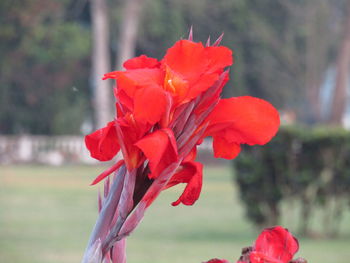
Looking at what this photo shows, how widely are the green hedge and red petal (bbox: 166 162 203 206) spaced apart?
8367 mm

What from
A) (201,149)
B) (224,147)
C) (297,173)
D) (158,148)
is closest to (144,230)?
(297,173)

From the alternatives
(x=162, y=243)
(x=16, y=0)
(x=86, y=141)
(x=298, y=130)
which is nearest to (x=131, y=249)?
(x=162, y=243)

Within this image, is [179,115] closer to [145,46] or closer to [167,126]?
[167,126]

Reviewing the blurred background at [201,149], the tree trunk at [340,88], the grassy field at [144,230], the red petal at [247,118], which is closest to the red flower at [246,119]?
the red petal at [247,118]

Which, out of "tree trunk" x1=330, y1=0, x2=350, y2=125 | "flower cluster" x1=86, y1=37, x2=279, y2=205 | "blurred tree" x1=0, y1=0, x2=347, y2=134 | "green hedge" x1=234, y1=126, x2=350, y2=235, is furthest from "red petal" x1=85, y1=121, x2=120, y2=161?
"blurred tree" x1=0, y1=0, x2=347, y2=134

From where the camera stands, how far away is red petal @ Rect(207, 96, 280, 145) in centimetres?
86

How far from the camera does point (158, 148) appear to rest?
0.80m

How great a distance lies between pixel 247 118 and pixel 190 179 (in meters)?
0.08

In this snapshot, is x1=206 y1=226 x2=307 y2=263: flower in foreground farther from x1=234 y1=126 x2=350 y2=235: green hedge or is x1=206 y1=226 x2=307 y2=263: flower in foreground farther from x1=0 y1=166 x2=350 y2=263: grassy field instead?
x1=234 y1=126 x2=350 y2=235: green hedge

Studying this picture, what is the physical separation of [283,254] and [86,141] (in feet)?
0.74

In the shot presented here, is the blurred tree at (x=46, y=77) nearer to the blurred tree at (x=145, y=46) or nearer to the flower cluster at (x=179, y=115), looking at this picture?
the blurred tree at (x=145, y=46)

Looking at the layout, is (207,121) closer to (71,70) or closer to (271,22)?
(71,70)

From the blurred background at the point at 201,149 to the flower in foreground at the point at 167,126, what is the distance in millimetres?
7311

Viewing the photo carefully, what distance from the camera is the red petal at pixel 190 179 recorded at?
863 mm
